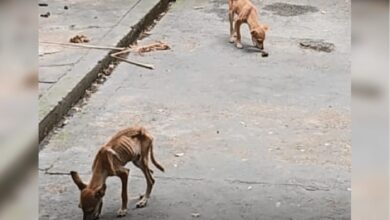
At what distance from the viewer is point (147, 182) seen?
10.0 feet

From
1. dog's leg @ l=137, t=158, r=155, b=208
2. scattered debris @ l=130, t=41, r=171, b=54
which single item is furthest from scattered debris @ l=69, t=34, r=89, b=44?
dog's leg @ l=137, t=158, r=155, b=208

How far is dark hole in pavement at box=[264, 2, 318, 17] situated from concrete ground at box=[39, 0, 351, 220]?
1.83ft

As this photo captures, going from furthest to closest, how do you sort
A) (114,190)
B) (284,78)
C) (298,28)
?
(298,28) < (284,78) < (114,190)

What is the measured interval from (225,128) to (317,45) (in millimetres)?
2038

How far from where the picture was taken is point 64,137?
384 centimetres

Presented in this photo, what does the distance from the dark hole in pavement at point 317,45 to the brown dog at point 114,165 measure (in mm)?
3013

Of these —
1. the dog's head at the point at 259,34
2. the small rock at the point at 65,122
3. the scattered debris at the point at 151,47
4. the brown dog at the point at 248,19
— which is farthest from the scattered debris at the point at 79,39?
the small rock at the point at 65,122

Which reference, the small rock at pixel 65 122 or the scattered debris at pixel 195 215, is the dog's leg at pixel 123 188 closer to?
the scattered debris at pixel 195 215

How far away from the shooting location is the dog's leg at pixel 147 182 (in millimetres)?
2996

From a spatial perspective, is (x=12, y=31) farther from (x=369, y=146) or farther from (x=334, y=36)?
(x=334, y=36)

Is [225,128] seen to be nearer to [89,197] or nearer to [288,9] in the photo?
[89,197]

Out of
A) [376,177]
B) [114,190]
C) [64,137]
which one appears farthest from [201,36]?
[376,177]

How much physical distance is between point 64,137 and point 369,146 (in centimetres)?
279

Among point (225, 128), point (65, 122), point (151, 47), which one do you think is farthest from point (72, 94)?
point (151, 47)
